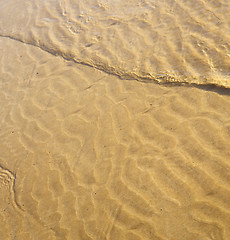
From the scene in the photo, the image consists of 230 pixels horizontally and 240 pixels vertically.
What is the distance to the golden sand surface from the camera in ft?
8.45

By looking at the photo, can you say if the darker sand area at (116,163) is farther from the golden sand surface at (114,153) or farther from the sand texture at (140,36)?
the sand texture at (140,36)

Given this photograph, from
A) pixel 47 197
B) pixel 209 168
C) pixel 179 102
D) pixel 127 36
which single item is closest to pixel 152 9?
pixel 127 36

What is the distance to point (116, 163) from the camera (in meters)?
3.02

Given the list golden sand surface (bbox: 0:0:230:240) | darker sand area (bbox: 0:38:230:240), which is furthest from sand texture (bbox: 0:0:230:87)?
darker sand area (bbox: 0:38:230:240)

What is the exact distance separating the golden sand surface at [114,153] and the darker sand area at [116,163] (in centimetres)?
1

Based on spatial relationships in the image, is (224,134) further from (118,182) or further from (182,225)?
(118,182)

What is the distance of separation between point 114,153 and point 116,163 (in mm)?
144

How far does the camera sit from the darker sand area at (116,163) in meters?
2.55

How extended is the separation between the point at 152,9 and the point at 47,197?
384 cm

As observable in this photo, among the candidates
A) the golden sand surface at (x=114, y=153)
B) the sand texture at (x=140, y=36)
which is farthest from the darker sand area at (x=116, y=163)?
the sand texture at (x=140, y=36)

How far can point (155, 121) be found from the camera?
3217mm

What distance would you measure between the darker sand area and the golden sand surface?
1cm

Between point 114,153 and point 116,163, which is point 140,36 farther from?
point 116,163

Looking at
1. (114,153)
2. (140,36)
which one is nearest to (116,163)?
(114,153)
